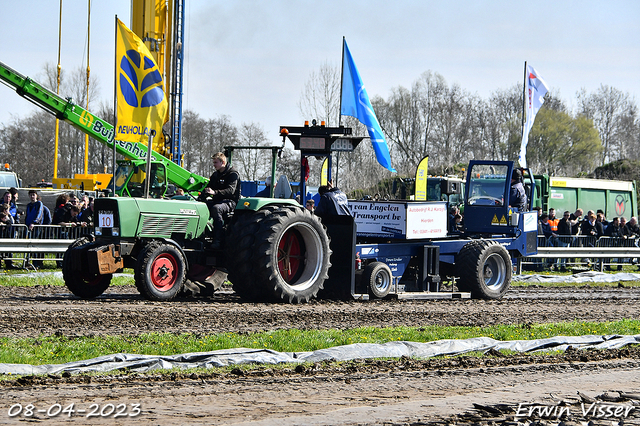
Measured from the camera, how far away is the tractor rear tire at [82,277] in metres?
10.6

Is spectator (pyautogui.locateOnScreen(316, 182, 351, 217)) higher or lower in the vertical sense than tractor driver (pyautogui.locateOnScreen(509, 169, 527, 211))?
lower

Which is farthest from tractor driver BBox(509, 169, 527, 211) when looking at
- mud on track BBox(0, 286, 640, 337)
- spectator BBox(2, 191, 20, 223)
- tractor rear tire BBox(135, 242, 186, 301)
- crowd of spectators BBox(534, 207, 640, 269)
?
spectator BBox(2, 191, 20, 223)

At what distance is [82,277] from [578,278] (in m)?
12.5

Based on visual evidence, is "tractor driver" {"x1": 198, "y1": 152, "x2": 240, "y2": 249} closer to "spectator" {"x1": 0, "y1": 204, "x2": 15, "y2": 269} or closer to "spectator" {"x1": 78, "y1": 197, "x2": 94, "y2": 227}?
"spectator" {"x1": 0, "y1": 204, "x2": 15, "y2": 269}

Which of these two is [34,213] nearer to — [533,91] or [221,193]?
[221,193]

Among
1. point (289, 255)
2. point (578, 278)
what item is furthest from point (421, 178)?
point (289, 255)

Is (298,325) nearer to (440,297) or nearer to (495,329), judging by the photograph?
(495,329)

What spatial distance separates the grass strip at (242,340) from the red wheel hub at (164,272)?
9.77ft

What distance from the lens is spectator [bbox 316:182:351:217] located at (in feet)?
40.4

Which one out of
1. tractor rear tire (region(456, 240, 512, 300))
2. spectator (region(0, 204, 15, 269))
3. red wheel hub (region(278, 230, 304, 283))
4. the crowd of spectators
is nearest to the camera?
red wheel hub (region(278, 230, 304, 283))

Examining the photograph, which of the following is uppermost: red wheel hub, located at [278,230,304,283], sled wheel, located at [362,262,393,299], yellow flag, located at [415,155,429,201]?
yellow flag, located at [415,155,429,201]

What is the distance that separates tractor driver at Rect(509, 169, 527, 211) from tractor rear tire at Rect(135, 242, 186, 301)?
274 inches

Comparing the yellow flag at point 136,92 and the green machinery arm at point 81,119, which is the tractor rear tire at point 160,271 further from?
the yellow flag at point 136,92

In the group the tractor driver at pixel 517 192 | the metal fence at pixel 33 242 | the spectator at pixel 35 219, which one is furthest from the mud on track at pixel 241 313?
the spectator at pixel 35 219
